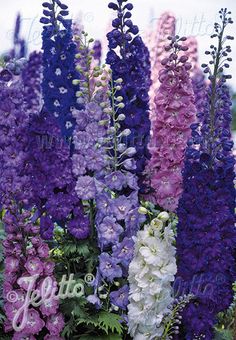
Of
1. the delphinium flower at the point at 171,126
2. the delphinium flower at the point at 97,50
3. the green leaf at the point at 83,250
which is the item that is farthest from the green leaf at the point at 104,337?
the delphinium flower at the point at 97,50

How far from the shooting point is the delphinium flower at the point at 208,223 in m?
6.12

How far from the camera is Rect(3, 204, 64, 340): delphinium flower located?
564cm

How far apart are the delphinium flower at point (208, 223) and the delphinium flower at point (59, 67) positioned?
1032 millimetres

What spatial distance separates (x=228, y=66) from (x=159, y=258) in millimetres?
1752

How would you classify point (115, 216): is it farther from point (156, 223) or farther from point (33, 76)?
point (33, 76)

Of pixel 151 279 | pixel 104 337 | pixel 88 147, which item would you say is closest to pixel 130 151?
pixel 88 147

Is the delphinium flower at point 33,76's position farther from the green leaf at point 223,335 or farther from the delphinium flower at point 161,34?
the green leaf at point 223,335

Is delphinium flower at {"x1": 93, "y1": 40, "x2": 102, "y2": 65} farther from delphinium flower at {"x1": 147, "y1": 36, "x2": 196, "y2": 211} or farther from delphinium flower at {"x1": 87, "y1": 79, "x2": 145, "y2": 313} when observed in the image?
delphinium flower at {"x1": 87, "y1": 79, "x2": 145, "y2": 313}

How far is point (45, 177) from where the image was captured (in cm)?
600

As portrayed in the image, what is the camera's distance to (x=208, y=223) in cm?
608

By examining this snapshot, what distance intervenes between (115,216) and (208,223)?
27.0 inches

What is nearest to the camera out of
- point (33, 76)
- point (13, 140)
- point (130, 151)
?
point (130, 151)

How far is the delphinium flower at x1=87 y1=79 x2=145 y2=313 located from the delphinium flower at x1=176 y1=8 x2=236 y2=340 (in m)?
0.40

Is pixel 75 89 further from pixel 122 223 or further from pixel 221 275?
pixel 221 275
